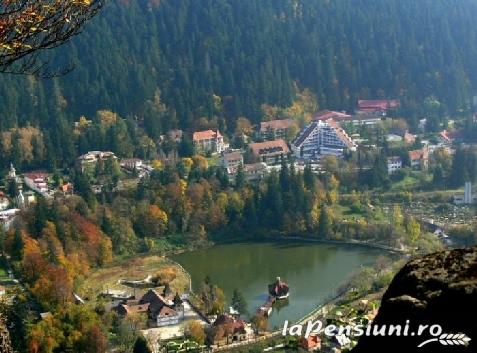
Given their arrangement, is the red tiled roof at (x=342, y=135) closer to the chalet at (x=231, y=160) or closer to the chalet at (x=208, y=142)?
the chalet at (x=231, y=160)

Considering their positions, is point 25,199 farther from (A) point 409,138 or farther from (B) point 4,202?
(A) point 409,138

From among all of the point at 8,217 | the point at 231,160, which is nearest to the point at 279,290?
the point at 8,217

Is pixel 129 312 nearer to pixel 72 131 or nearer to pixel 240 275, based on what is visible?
pixel 240 275

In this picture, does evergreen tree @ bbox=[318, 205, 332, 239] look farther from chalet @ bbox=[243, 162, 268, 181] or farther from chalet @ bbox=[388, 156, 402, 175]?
chalet @ bbox=[388, 156, 402, 175]

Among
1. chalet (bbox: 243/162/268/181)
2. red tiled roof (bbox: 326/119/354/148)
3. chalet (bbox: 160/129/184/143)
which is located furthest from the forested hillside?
chalet (bbox: 243/162/268/181)

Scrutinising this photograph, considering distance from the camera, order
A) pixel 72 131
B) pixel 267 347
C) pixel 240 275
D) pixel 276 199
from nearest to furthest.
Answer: pixel 267 347 → pixel 240 275 → pixel 276 199 → pixel 72 131

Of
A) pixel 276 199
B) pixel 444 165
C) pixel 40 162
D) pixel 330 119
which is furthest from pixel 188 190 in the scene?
pixel 330 119

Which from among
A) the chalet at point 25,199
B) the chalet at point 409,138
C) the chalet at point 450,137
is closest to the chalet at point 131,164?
the chalet at point 25,199
